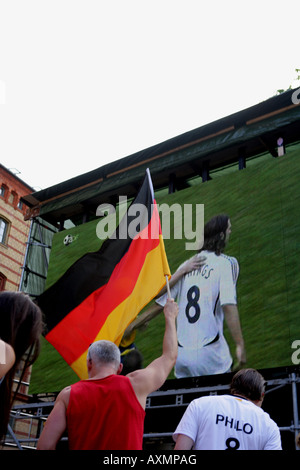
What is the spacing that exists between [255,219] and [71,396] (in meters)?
9.36

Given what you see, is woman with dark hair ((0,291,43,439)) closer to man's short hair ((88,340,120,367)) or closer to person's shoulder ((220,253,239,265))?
man's short hair ((88,340,120,367))

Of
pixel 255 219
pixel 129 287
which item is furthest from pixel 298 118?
pixel 129 287

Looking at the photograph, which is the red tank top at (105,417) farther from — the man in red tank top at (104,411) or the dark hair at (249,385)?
the dark hair at (249,385)

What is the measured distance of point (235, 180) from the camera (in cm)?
1318

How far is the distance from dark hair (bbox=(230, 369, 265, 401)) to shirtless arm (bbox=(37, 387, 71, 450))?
126cm

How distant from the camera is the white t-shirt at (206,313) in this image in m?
11.5

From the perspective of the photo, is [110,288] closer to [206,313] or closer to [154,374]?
[154,374]

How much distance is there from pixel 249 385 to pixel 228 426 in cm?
36

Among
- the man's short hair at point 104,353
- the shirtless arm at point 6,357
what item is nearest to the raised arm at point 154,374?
the man's short hair at point 104,353

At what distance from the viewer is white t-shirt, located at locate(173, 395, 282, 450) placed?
144 inches

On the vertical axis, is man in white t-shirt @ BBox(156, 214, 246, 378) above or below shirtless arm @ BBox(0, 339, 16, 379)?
above

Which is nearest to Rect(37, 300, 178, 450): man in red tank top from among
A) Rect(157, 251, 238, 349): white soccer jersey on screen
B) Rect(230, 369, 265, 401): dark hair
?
Rect(230, 369, 265, 401): dark hair

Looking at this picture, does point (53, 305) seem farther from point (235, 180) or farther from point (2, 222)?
point (2, 222)

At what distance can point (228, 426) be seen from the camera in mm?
3705
